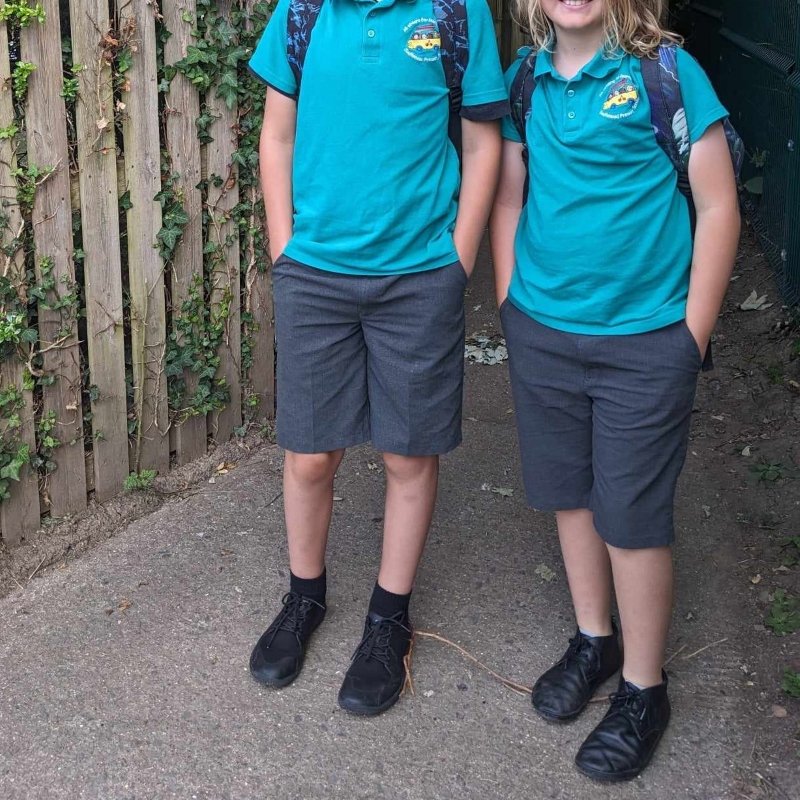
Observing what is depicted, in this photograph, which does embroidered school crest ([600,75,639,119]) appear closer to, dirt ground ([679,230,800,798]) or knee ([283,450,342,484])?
knee ([283,450,342,484])

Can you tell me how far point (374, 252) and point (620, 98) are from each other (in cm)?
68

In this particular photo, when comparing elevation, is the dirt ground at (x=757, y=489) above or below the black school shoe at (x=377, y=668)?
below

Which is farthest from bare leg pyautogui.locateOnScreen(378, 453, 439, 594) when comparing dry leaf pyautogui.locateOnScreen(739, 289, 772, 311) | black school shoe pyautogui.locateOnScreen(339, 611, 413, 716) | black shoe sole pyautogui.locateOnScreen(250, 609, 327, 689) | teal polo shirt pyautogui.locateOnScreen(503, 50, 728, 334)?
dry leaf pyautogui.locateOnScreen(739, 289, 772, 311)

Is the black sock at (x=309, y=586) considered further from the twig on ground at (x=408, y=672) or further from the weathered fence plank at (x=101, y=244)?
the weathered fence plank at (x=101, y=244)

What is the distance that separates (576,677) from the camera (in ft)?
9.30

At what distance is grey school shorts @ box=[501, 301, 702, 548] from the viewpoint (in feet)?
7.97

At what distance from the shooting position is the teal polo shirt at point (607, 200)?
7.53 feet

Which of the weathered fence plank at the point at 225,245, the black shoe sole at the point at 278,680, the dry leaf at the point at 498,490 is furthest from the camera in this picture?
the dry leaf at the point at 498,490

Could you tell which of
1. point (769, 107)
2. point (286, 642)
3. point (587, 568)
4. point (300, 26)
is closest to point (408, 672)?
point (286, 642)

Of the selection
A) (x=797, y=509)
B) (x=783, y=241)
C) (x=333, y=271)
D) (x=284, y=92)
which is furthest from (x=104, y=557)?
(x=783, y=241)

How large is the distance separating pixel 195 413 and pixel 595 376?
196cm

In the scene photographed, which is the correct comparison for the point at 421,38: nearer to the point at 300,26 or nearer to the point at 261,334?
the point at 300,26

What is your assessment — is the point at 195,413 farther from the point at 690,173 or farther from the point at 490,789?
the point at 690,173

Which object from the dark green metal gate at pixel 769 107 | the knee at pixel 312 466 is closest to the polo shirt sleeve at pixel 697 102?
the knee at pixel 312 466
